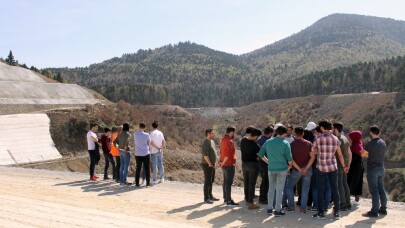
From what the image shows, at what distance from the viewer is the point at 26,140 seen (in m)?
28.3

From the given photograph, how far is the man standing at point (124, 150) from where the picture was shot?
45.8 feet

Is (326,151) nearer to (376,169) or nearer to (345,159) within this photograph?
(345,159)

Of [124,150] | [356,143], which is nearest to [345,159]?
[356,143]

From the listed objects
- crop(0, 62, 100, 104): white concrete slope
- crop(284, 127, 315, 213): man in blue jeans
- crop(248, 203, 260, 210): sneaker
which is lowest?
crop(248, 203, 260, 210): sneaker

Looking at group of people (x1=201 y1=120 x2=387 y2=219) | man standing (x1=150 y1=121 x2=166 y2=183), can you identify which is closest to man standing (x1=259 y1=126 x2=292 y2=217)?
group of people (x1=201 y1=120 x2=387 y2=219)

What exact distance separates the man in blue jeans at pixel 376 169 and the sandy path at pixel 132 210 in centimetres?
31

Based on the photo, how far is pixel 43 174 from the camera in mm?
17891

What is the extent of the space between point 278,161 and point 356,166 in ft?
8.45

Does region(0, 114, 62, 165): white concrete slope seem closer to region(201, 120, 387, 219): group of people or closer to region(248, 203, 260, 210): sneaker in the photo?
region(248, 203, 260, 210): sneaker

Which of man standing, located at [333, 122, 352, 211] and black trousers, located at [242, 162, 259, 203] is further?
black trousers, located at [242, 162, 259, 203]

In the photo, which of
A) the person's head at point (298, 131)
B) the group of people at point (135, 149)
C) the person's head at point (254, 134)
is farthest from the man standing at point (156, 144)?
the person's head at point (298, 131)

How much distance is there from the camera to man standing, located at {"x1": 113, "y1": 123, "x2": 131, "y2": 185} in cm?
1395

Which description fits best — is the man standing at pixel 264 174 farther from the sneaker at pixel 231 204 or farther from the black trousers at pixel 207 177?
the black trousers at pixel 207 177

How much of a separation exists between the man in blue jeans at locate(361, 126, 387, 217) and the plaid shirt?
90cm
